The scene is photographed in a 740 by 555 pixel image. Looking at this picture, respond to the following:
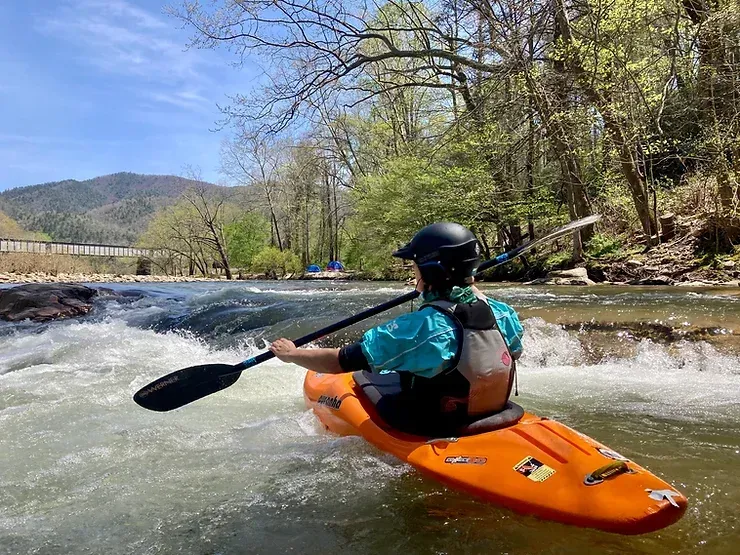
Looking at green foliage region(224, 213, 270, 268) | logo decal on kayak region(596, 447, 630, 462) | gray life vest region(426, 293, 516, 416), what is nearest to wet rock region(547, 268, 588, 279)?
gray life vest region(426, 293, 516, 416)

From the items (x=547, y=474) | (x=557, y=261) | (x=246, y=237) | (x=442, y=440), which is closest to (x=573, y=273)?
(x=557, y=261)

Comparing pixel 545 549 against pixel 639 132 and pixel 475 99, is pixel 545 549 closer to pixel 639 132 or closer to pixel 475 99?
pixel 639 132

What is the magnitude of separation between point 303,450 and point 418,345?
1162 millimetres

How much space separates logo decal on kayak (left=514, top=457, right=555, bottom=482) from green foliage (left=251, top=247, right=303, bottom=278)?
31.3 m

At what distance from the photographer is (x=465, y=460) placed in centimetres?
229

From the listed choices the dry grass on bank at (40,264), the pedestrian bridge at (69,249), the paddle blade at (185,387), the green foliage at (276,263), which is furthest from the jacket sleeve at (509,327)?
the pedestrian bridge at (69,249)

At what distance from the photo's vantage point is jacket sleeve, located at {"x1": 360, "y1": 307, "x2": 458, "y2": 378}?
2.29m

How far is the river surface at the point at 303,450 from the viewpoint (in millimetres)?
2037

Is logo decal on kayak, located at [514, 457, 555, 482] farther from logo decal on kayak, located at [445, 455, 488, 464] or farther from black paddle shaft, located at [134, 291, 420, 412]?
black paddle shaft, located at [134, 291, 420, 412]

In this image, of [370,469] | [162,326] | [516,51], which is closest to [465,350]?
[370,469]

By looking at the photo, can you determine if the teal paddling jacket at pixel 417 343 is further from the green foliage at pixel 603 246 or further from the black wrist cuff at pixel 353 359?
the green foliage at pixel 603 246

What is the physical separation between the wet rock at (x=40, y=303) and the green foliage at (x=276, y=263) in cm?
2267

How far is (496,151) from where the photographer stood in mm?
13195

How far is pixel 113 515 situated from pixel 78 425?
1557 millimetres
